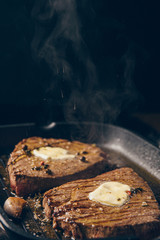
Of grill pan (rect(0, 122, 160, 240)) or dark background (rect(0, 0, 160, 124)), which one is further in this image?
dark background (rect(0, 0, 160, 124))

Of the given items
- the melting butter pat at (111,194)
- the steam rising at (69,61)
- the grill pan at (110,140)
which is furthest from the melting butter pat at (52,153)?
the steam rising at (69,61)

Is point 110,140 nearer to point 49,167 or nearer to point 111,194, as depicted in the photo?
point 49,167

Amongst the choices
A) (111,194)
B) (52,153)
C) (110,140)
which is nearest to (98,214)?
(111,194)

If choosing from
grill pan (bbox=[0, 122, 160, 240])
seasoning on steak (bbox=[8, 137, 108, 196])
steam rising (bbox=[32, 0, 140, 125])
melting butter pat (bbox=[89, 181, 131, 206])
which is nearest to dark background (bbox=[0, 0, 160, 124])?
steam rising (bbox=[32, 0, 140, 125])

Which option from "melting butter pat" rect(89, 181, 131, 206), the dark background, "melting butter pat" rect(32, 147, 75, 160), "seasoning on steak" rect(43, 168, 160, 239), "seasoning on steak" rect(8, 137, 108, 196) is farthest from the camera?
the dark background

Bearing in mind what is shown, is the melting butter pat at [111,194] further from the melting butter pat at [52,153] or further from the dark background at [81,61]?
the dark background at [81,61]

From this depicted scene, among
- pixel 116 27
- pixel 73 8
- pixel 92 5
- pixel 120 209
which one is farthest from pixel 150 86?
pixel 120 209

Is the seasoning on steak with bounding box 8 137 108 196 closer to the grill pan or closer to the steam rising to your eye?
the grill pan
